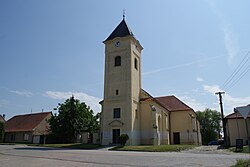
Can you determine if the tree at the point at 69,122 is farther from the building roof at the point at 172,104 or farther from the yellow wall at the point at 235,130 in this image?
the yellow wall at the point at 235,130

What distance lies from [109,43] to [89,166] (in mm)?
29233

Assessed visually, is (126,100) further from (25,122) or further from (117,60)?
(25,122)

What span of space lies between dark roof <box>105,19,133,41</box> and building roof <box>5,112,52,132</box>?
82.5 feet

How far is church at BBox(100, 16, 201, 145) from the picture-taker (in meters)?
32.8

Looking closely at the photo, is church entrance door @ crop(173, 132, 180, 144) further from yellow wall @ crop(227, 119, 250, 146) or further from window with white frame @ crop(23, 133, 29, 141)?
window with white frame @ crop(23, 133, 29, 141)

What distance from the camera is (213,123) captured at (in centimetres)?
6894

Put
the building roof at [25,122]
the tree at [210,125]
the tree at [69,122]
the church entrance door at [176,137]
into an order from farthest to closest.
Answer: the tree at [210,125] → the building roof at [25,122] → the church entrance door at [176,137] → the tree at [69,122]

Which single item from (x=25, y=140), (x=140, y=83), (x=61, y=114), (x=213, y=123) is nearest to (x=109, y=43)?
(x=140, y=83)

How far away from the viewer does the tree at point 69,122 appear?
4050 centimetres

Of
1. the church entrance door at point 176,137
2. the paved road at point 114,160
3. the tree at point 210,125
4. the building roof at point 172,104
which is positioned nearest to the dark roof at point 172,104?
the building roof at point 172,104

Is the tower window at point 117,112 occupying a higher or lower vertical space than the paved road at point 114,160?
higher

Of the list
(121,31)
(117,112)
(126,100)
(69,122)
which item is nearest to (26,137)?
(69,122)

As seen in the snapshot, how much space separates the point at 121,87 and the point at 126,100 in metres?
2.30

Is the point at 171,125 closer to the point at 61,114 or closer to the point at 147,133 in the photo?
the point at 147,133
